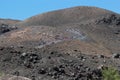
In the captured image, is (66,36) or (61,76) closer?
(61,76)

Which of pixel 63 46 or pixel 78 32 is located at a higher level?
pixel 78 32

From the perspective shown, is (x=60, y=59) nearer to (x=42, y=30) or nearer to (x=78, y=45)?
(x=78, y=45)

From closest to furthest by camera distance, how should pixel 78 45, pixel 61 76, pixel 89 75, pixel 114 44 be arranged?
1. pixel 61 76
2. pixel 89 75
3. pixel 78 45
4. pixel 114 44

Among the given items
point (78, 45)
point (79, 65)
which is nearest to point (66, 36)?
point (78, 45)

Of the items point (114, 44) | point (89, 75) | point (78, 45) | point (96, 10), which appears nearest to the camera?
point (89, 75)

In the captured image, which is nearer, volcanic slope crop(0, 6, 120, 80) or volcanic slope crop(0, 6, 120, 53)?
volcanic slope crop(0, 6, 120, 80)

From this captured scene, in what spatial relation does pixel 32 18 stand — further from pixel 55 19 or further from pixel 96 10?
pixel 96 10

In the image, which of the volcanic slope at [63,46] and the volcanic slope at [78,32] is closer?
the volcanic slope at [63,46]

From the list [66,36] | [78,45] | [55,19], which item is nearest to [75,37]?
[66,36]

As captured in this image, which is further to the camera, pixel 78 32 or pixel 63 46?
pixel 78 32
